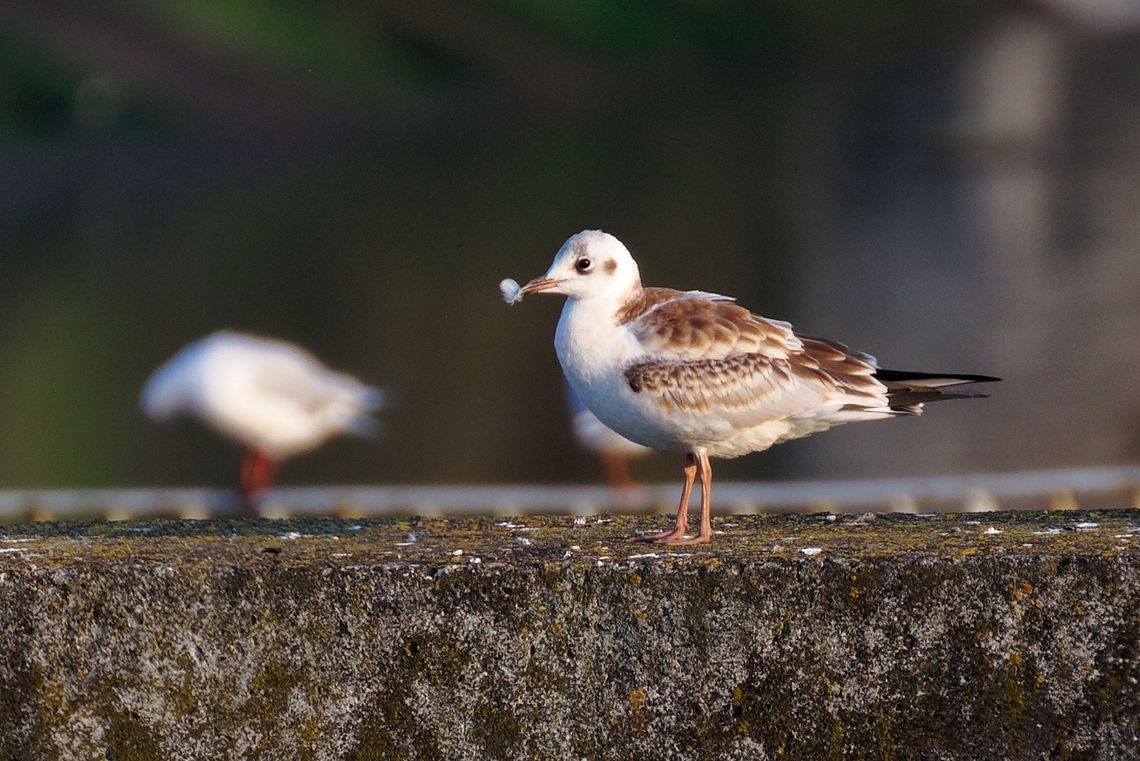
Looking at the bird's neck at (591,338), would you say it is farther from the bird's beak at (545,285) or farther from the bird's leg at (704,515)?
the bird's leg at (704,515)

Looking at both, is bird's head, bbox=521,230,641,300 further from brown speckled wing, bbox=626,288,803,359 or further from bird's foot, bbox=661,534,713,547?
bird's foot, bbox=661,534,713,547

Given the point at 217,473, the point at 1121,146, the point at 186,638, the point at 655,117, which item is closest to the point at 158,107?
the point at 655,117

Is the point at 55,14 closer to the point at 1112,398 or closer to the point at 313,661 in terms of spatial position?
the point at 1112,398

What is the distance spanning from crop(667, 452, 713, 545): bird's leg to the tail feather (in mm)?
474

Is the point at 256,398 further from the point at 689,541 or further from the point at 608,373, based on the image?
the point at 689,541

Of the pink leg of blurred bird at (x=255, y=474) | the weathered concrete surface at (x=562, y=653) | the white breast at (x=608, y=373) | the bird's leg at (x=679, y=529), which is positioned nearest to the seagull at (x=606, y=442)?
the pink leg of blurred bird at (x=255, y=474)

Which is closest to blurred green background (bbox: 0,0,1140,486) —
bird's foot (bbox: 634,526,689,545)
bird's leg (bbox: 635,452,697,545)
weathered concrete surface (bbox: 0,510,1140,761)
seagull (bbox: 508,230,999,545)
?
seagull (bbox: 508,230,999,545)

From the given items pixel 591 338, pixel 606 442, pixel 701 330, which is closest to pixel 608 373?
pixel 591 338

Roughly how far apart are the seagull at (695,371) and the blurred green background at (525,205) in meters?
10.1

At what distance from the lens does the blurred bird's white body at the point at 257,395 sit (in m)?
9.92

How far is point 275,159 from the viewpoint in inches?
1890

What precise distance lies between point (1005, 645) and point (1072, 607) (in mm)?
137

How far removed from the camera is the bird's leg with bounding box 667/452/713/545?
3734mm

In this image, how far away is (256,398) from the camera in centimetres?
997
